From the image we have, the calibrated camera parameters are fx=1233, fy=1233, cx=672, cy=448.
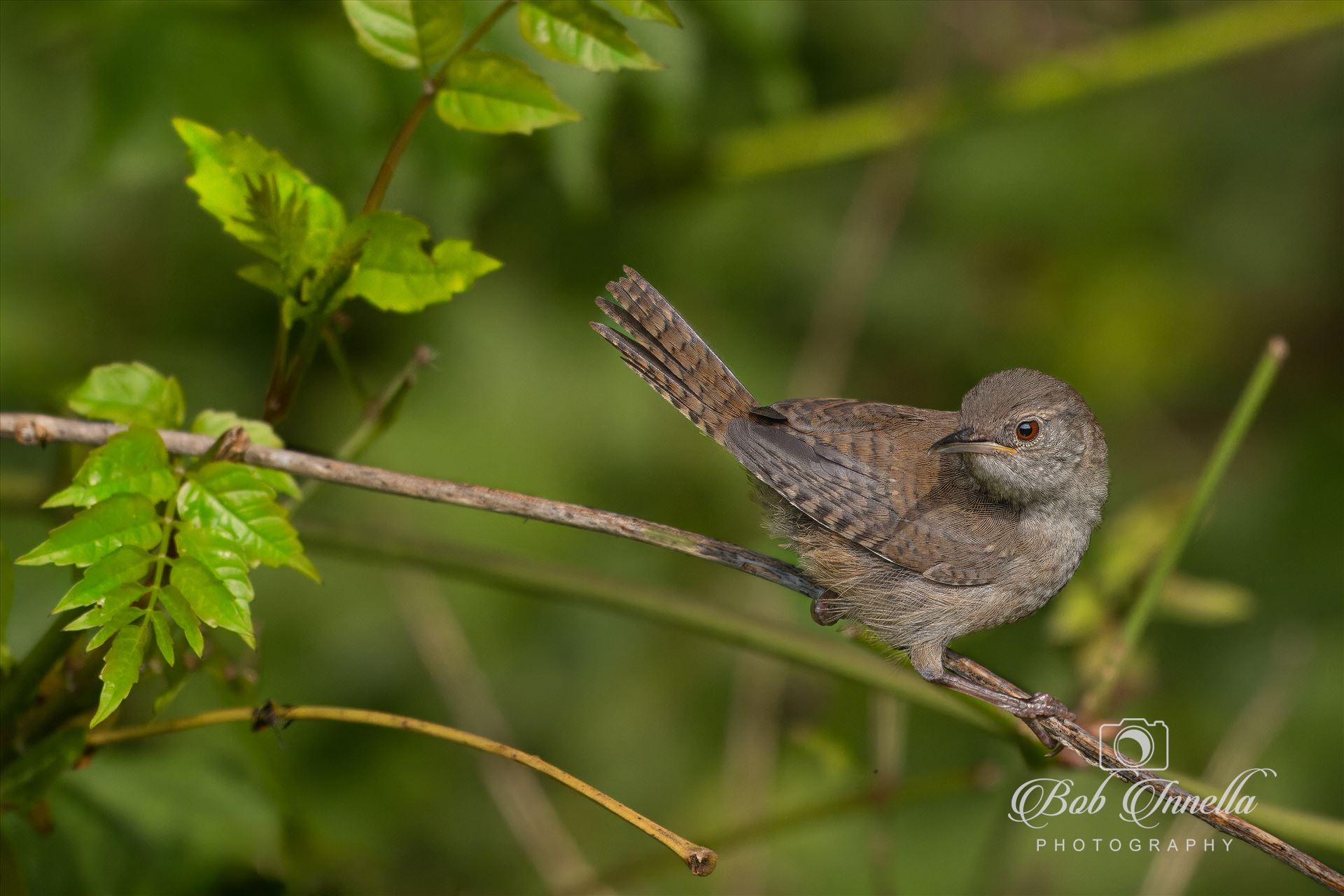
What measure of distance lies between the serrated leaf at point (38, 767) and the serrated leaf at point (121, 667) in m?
0.45

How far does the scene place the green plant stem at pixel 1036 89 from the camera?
4.42 metres

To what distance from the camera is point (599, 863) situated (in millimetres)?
5156

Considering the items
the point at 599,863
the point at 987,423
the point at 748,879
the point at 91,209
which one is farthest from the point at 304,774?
the point at 987,423

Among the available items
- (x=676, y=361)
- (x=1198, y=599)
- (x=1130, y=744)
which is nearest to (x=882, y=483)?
(x=676, y=361)

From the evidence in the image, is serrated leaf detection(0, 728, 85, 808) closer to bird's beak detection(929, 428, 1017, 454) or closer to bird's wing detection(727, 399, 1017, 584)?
bird's wing detection(727, 399, 1017, 584)

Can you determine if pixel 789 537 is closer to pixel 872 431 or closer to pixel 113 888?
pixel 872 431

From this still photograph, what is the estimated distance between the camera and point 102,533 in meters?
1.89

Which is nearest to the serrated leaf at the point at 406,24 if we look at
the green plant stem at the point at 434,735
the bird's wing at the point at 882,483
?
the green plant stem at the point at 434,735

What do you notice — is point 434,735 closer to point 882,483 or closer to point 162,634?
point 162,634

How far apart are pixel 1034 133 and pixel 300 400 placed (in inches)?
157

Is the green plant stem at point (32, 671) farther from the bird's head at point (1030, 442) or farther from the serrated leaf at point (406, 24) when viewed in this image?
the bird's head at point (1030, 442)

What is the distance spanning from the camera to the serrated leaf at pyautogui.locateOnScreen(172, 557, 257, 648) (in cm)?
186

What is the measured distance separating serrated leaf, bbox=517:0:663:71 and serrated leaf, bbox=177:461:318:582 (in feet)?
2.94

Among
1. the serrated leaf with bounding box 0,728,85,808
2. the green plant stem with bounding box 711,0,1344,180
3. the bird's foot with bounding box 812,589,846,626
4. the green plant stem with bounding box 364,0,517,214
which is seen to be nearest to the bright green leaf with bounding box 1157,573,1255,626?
the bird's foot with bounding box 812,589,846,626
